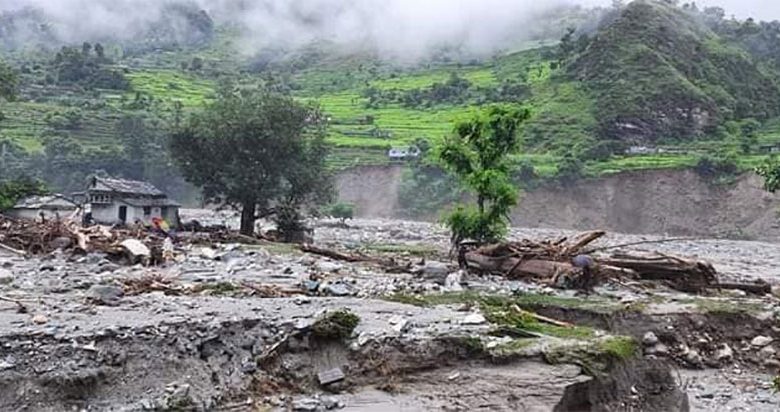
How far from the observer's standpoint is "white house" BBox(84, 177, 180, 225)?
170ft

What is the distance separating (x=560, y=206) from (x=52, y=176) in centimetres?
5401

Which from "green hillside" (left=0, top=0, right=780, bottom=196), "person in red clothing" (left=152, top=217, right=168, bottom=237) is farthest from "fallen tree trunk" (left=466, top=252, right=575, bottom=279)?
"green hillside" (left=0, top=0, right=780, bottom=196)

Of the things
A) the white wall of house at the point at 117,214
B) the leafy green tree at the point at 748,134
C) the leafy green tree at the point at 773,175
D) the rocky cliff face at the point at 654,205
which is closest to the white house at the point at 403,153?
the rocky cliff face at the point at 654,205

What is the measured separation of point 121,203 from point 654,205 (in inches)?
2176

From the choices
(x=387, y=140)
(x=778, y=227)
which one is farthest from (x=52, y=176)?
(x=778, y=227)

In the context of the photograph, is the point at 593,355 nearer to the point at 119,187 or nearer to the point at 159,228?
the point at 159,228

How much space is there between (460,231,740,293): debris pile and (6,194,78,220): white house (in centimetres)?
2959

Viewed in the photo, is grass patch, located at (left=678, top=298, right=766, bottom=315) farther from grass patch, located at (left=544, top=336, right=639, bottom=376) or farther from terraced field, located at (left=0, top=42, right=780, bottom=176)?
terraced field, located at (left=0, top=42, right=780, bottom=176)

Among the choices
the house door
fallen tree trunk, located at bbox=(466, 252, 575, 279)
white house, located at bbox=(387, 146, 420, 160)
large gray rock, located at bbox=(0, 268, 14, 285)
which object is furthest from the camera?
white house, located at bbox=(387, 146, 420, 160)

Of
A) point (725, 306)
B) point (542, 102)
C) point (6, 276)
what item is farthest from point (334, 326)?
point (542, 102)

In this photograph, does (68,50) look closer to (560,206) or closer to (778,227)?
(560,206)

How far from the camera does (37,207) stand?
4856cm

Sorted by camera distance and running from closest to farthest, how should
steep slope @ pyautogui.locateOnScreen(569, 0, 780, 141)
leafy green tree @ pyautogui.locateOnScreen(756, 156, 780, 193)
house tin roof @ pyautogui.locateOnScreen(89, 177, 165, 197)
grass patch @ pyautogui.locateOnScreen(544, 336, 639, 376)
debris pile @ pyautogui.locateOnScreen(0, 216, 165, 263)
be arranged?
grass patch @ pyautogui.locateOnScreen(544, 336, 639, 376), debris pile @ pyautogui.locateOnScreen(0, 216, 165, 263), leafy green tree @ pyautogui.locateOnScreen(756, 156, 780, 193), house tin roof @ pyautogui.locateOnScreen(89, 177, 165, 197), steep slope @ pyautogui.locateOnScreen(569, 0, 780, 141)

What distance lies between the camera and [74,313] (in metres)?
15.0
